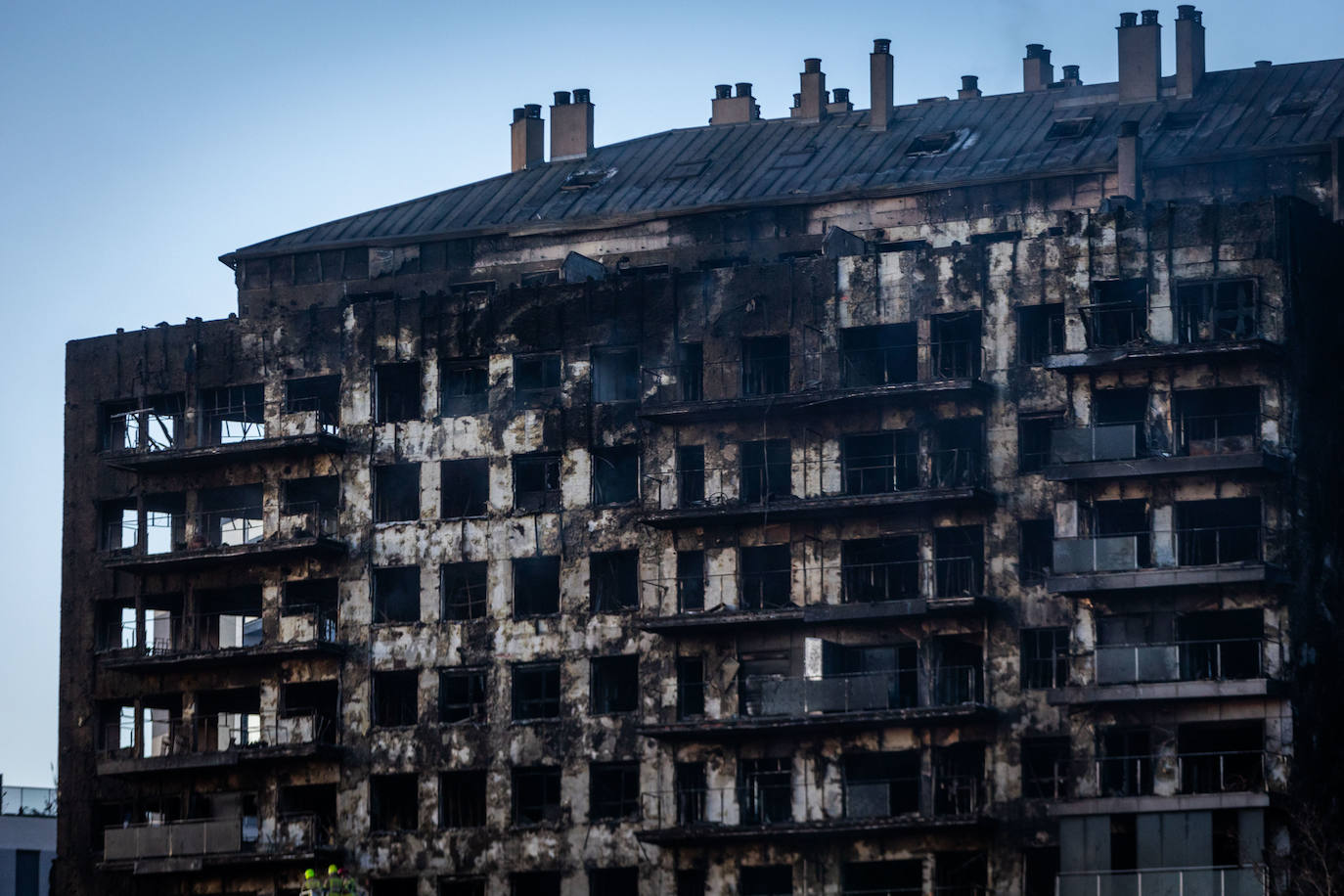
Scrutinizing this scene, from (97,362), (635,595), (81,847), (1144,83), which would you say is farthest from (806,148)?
Result: (81,847)

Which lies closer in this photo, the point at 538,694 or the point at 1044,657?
the point at 1044,657

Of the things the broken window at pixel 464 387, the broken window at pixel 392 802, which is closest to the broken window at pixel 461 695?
the broken window at pixel 392 802

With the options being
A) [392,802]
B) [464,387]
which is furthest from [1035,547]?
[392,802]

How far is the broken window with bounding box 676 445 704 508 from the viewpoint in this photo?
9206 centimetres

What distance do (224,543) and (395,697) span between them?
27.7 ft

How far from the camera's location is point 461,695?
93688 mm

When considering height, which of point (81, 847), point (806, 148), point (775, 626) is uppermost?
point (806, 148)

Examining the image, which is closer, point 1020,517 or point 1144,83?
point 1020,517

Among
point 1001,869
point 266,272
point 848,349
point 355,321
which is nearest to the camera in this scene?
point 1001,869

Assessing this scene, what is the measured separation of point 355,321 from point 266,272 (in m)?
8.25

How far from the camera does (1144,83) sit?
9900 cm

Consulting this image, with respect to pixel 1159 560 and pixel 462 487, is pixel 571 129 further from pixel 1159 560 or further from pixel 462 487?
pixel 1159 560

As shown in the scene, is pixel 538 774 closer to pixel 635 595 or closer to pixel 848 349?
pixel 635 595

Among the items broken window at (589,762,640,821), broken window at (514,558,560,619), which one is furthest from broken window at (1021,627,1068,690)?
broken window at (514,558,560,619)
